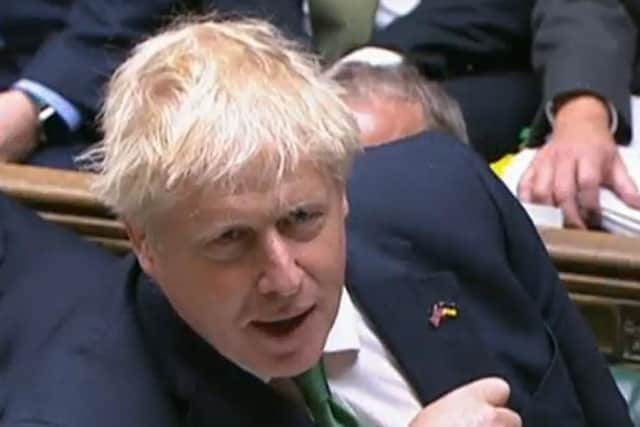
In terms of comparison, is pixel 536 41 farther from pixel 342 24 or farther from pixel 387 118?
pixel 387 118

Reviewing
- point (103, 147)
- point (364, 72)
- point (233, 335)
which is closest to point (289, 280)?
point (233, 335)

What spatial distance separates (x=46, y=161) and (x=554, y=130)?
657 mm

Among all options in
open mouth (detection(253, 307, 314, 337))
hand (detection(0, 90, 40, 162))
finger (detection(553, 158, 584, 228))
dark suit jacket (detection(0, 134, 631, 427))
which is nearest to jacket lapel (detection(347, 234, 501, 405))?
dark suit jacket (detection(0, 134, 631, 427))

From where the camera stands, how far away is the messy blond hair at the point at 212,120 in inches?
42.8

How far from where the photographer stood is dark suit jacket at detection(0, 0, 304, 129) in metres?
2.04

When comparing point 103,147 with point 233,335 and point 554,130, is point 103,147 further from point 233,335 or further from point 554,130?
point 554,130

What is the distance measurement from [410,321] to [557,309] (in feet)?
0.62

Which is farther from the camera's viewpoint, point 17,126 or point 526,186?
point 17,126

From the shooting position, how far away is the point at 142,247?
1160mm

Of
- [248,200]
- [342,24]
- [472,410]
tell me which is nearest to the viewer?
[248,200]

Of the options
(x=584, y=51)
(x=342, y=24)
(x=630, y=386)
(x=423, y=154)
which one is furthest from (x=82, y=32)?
(x=630, y=386)

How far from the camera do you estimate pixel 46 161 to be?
200 cm

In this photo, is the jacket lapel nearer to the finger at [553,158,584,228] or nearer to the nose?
the nose

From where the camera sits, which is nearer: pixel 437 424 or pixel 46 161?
pixel 437 424
